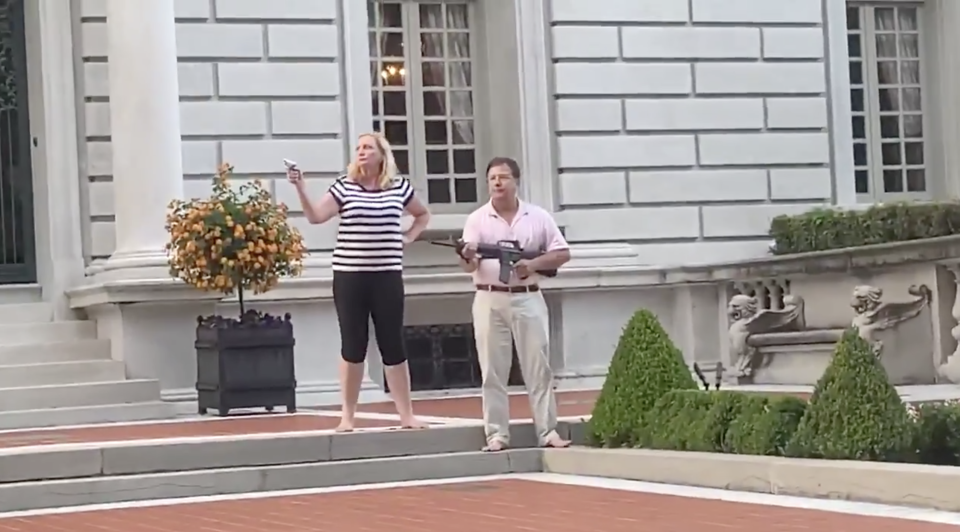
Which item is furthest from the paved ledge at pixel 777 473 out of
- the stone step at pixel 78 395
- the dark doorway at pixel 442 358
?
the dark doorway at pixel 442 358

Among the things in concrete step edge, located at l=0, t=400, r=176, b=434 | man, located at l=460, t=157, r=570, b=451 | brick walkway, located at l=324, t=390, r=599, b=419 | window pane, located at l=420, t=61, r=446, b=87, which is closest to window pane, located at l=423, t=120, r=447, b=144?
window pane, located at l=420, t=61, r=446, b=87

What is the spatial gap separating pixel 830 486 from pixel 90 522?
383cm

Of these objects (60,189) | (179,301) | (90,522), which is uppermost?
(60,189)

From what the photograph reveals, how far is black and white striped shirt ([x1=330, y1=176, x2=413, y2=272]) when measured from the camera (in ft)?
38.2

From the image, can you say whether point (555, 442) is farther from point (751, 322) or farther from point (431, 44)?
point (431, 44)

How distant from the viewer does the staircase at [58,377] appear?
1532 centimetres

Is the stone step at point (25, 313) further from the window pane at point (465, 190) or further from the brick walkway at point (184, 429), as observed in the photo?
the window pane at point (465, 190)

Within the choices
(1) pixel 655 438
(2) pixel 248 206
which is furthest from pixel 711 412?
(2) pixel 248 206

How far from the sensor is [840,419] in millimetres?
9289

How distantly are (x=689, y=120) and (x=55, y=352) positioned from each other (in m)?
7.33

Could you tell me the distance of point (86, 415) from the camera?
50.2ft

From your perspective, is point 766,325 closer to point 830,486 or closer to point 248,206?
point 248,206

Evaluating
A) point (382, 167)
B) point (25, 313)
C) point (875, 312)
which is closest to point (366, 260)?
point (382, 167)

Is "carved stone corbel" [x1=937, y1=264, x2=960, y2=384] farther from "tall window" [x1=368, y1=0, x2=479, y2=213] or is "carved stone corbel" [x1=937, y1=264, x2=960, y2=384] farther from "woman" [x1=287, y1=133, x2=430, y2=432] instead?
"tall window" [x1=368, y1=0, x2=479, y2=213]
